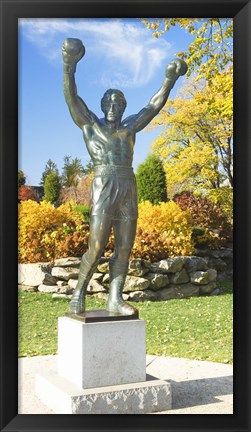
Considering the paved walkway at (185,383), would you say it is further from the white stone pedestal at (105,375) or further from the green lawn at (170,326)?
the green lawn at (170,326)

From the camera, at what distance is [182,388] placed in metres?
4.76

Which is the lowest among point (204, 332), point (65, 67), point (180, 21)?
point (204, 332)

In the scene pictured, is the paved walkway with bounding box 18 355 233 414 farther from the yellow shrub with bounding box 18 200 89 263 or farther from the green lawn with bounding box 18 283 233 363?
the yellow shrub with bounding box 18 200 89 263

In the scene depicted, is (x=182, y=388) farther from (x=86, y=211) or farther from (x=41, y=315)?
(x=86, y=211)

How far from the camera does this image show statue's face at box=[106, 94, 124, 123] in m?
4.29

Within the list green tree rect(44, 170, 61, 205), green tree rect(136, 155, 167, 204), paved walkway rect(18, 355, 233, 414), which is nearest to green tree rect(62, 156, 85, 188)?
green tree rect(44, 170, 61, 205)

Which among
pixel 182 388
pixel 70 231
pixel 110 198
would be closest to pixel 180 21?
pixel 70 231

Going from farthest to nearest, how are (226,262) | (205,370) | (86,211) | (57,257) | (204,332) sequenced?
(226,262), (86,211), (57,257), (204,332), (205,370)

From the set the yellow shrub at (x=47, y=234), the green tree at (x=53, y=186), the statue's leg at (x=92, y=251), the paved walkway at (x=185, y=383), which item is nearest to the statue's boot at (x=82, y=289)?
the statue's leg at (x=92, y=251)

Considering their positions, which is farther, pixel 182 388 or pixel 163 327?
pixel 163 327

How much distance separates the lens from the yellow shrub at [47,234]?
10.8 metres

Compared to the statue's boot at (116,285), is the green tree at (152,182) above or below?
above

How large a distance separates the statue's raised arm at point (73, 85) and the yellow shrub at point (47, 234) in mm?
6657

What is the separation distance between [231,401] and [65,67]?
3393 millimetres
